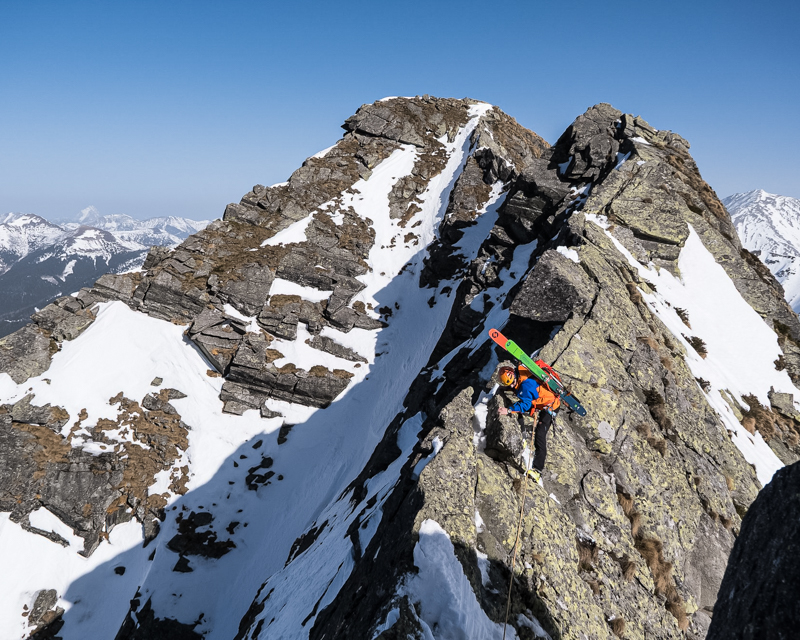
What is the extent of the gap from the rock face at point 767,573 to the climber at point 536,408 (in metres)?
6.50

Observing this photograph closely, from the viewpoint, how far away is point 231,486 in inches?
1221

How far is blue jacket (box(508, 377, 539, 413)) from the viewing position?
12898 mm

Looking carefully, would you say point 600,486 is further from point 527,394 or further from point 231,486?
point 231,486

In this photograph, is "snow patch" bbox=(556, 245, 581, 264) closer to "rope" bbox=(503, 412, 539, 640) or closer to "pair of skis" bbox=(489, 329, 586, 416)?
"pair of skis" bbox=(489, 329, 586, 416)

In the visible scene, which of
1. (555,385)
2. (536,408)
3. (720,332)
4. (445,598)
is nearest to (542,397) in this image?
(536,408)

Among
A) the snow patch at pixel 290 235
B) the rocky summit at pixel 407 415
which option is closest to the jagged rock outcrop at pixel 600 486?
the rocky summit at pixel 407 415

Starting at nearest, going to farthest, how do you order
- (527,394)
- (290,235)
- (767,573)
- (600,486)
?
(767,573), (600,486), (527,394), (290,235)

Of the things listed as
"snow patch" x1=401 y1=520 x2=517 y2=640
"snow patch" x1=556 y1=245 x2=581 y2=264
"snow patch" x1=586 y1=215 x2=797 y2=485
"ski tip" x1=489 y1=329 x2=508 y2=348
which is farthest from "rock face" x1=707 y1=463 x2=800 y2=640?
"snow patch" x1=556 y1=245 x2=581 y2=264

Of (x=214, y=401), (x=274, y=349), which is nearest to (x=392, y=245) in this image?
(x=274, y=349)

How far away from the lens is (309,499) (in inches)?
1168

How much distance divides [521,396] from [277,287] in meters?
35.3

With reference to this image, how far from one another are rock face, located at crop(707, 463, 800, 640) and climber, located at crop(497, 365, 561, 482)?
256 inches

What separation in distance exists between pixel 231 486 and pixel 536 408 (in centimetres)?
2702

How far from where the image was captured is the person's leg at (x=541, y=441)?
494 inches
